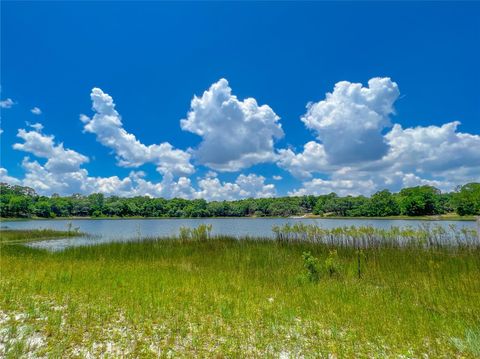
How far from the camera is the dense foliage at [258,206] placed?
85.3 m

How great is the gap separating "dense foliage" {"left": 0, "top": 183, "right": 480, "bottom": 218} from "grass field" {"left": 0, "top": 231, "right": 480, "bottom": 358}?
89206mm

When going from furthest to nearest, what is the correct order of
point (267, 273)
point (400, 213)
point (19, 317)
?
1. point (400, 213)
2. point (267, 273)
3. point (19, 317)

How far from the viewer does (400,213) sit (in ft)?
313

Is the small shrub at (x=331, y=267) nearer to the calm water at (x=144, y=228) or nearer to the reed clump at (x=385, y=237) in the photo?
the reed clump at (x=385, y=237)

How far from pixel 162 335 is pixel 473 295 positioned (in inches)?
289

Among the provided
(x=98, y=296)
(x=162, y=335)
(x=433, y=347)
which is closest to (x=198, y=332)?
(x=162, y=335)

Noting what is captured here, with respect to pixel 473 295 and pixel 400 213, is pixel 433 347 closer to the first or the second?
pixel 473 295

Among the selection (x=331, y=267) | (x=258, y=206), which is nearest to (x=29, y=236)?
(x=331, y=267)

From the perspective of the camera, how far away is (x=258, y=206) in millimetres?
132375

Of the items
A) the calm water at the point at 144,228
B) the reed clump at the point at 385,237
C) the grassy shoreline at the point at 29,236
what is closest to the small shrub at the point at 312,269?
the reed clump at the point at 385,237

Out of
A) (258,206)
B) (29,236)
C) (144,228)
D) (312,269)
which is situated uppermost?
(258,206)

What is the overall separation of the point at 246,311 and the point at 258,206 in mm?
127423

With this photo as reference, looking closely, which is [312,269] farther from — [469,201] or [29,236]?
[469,201]

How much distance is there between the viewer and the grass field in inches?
164
